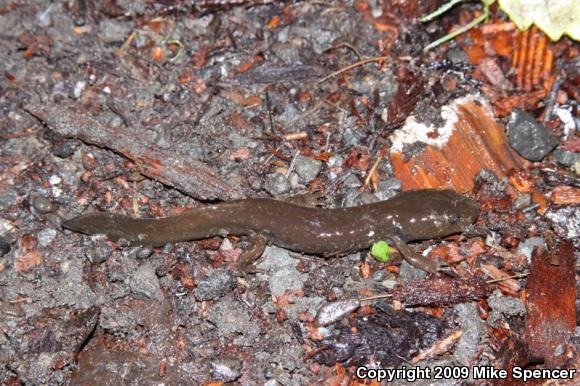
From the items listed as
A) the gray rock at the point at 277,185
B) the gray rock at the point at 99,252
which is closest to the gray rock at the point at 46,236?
the gray rock at the point at 99,252

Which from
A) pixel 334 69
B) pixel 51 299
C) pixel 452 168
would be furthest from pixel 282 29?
pixel 51 299

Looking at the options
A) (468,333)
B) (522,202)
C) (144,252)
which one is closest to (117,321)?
(144,252)

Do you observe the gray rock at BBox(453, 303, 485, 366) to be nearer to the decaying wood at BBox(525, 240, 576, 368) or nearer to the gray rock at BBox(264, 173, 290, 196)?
the decaying wood at BBox(525, 240, 576, 368)

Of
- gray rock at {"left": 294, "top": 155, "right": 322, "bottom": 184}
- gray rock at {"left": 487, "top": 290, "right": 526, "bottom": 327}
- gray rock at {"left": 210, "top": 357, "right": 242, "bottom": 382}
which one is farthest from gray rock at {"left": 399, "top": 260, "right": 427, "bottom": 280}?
gray rock at {"left": 210, "top": 357, "right": 242, "bottom": 382}

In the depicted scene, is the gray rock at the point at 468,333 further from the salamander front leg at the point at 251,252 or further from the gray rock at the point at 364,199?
the salamander front leg at the point at 251,252

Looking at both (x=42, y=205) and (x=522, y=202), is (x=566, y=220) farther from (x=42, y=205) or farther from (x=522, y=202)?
(x=42, y=205)

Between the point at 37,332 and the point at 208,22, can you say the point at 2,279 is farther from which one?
the point at 208,22
